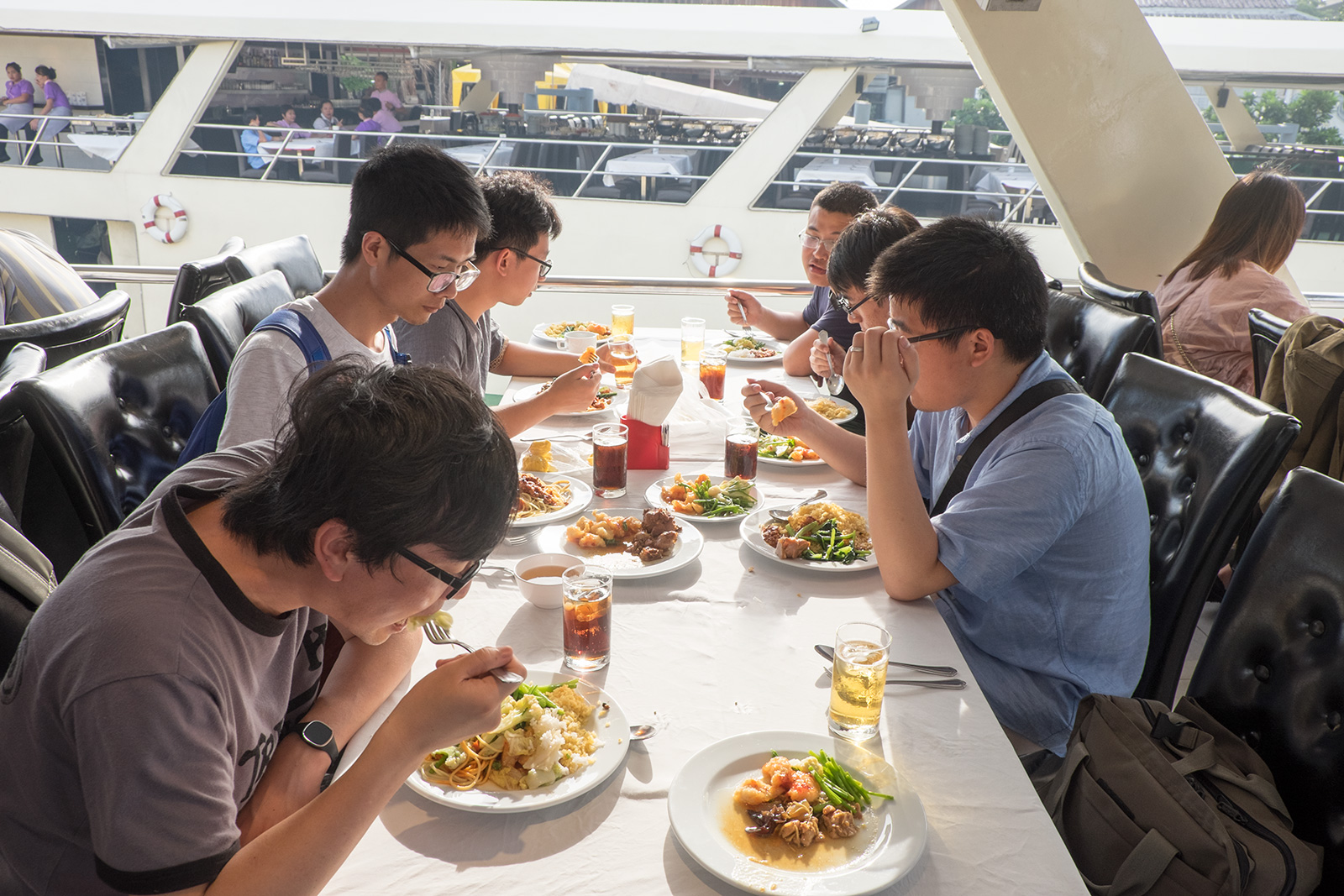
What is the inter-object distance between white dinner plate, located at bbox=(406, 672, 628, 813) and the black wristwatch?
128mm

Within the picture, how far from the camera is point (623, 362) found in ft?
9.11

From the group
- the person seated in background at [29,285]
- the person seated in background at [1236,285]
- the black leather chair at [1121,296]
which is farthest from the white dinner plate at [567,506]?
the person seated in background at [1236,285]

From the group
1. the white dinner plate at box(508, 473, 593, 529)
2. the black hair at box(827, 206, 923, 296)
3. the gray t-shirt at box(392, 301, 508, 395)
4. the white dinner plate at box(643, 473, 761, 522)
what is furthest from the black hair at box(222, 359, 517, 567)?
the black hair at box(827, 206, 923, 296)

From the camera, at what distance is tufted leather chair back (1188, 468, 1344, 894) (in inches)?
43.6

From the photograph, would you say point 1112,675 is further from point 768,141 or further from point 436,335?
point 768,141

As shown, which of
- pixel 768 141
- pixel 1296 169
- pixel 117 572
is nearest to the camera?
pixel 117 572

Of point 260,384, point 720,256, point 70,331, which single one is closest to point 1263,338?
point 260,384

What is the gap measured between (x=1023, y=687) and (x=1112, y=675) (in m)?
0.17

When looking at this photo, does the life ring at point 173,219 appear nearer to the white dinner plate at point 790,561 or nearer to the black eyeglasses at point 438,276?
the black eyeglasses at point 438,276

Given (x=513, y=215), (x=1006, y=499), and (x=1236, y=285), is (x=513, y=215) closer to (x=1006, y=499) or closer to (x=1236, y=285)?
(x=1006, y=499)

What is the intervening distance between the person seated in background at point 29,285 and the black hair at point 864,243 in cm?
245

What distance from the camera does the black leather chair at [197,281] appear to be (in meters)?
2.66

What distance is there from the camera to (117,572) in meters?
0.82

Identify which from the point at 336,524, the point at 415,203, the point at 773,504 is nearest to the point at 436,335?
the point at 415,203
